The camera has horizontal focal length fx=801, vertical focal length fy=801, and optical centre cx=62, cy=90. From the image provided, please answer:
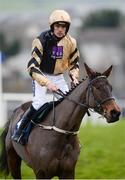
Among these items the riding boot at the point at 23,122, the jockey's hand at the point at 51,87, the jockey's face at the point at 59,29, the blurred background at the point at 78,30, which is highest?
the jockey's face at the point at 59,29

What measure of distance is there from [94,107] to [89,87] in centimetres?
20

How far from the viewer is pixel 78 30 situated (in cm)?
7925

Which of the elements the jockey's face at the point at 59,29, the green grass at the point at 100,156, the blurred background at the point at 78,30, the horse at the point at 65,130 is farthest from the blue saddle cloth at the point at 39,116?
the blurred background at the point at 78,30

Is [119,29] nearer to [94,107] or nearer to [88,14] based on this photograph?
[88,14]

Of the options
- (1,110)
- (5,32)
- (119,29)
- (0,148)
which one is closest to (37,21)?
(5,32)

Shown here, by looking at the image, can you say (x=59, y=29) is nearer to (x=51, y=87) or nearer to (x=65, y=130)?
(x=51, y=87)

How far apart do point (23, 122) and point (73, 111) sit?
2.53 ft

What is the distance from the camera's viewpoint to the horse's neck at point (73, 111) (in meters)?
7.93

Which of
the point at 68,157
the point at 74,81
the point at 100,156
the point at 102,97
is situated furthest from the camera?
the point at 100,156

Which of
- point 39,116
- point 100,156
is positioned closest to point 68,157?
point 39,116

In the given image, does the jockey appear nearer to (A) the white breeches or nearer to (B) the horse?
(A) the white breeches

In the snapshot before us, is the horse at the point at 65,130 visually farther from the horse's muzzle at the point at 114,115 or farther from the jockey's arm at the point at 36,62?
the jockey's arm at the point at 36,62

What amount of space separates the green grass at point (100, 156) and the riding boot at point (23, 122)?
3.12m

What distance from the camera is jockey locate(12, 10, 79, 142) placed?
812cm
